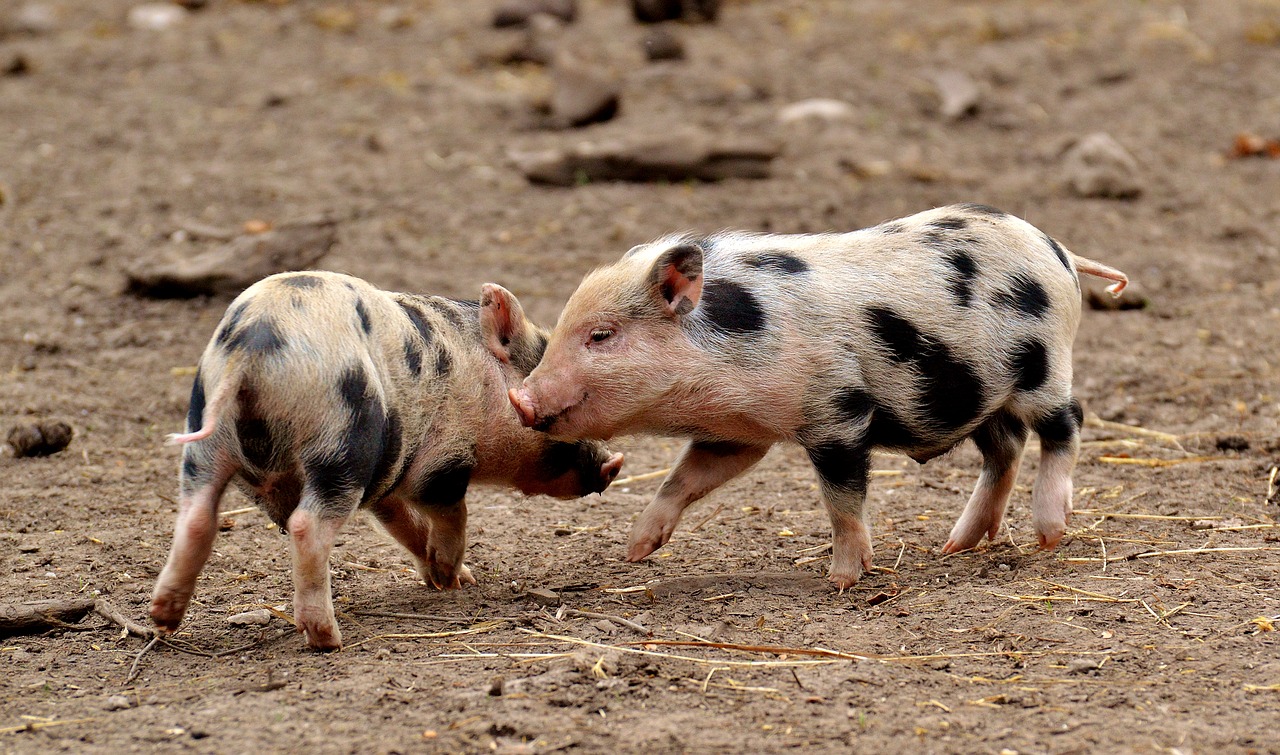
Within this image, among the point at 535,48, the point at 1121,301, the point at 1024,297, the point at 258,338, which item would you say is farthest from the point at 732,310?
the point at 535,48

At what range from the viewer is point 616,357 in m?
5.41

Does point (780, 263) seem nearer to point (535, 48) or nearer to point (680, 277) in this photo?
point (680, 277)

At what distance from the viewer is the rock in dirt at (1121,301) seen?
9305mm

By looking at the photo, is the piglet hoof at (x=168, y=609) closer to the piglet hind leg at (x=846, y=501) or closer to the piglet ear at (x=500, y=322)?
the piglet ear at (x=500, y=322)

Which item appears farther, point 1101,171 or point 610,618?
point 1101,171

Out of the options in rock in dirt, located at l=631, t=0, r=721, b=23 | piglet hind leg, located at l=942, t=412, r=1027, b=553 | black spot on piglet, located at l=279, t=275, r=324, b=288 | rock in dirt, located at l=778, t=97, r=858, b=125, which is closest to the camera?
black spot on piglet, located at l=279, t=275, r=324, b=288

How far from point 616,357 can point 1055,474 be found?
73.0 inches

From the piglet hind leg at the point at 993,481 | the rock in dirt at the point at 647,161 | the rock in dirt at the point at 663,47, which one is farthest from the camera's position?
the rock in dirt at the point at 663,47

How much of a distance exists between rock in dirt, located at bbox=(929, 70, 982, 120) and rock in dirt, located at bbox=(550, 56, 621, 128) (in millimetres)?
3046

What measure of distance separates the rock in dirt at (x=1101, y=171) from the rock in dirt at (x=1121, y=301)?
89.2 inches

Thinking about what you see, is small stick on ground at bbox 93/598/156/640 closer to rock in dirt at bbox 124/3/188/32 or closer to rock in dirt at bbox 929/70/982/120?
rock in dirt at bbox 929/70/982/120

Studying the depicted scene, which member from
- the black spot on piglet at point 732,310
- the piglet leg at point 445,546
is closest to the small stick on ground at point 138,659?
the piglet leg at point 445,546

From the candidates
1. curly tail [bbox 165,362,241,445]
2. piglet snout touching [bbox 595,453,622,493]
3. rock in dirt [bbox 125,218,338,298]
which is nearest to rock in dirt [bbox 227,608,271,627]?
curly tail [bbox 165,362,241,445]

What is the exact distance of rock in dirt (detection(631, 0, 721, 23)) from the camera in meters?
15.7
